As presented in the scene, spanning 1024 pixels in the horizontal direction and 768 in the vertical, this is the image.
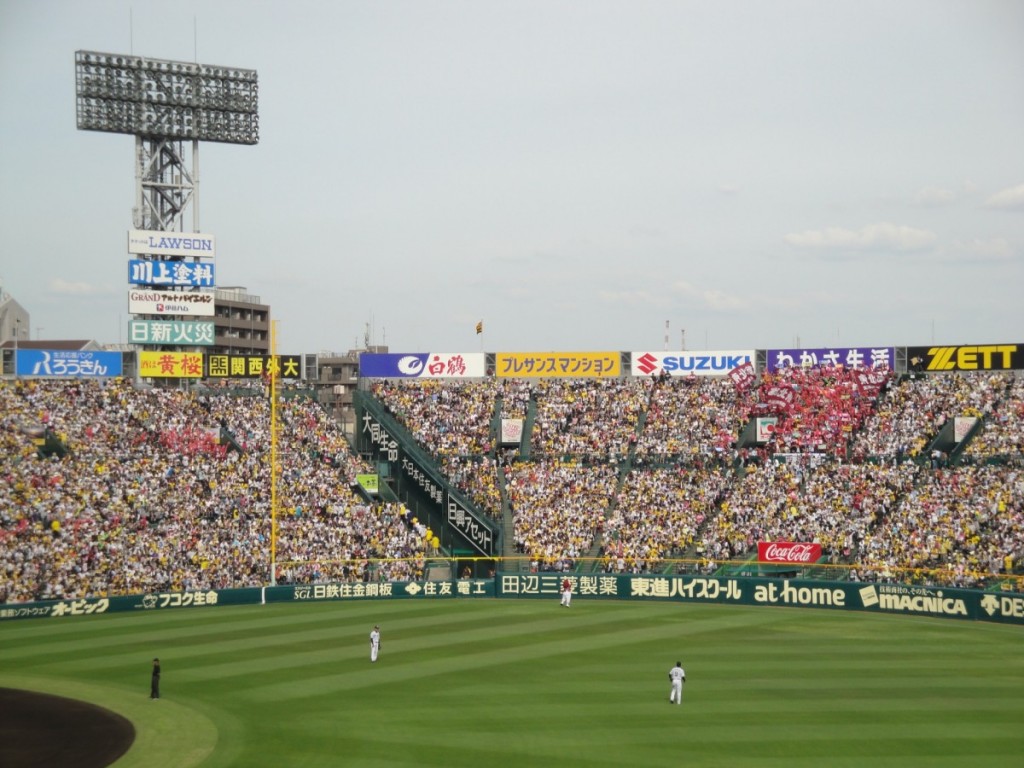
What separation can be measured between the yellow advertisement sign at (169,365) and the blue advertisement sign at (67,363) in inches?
57.3

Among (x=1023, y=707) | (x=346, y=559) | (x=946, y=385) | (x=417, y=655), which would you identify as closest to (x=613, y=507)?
(x=346, y=559)

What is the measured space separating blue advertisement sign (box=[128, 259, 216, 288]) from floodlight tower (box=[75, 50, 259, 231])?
3.31 metres

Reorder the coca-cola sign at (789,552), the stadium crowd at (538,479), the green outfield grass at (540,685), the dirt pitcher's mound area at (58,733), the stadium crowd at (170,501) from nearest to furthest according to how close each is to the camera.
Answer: the dirt pitcher's mound area at (58,733) → the green outfield grass at (540,685) → the stadium crowd at (170,501) → the stadium crowd at (538,479) → the coca-cola sign at (789,552)

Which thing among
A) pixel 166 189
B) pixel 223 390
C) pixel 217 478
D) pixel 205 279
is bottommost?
pixel 217 478

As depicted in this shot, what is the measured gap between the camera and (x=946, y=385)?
66.9 meters

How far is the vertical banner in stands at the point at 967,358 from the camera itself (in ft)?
219

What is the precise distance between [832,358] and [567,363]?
16.7 metres

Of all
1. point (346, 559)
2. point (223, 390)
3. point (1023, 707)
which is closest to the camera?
point (1023, 707)

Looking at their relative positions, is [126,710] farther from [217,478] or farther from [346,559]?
[217,478]

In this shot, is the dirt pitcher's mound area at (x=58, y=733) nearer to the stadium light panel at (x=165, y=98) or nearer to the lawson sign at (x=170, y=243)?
the lawson sign at (x=170, y=243)

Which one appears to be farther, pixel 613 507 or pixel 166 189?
pixel 166 189

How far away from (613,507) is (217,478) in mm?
21836

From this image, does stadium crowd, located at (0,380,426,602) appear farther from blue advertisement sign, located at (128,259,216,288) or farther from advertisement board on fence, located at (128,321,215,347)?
blue advertisement sign, located at (128,259,216,288)

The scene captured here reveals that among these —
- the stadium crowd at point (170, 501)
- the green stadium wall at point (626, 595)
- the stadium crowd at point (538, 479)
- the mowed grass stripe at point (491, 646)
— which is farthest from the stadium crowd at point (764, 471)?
the mowed grass stripe at point (491, 646)
